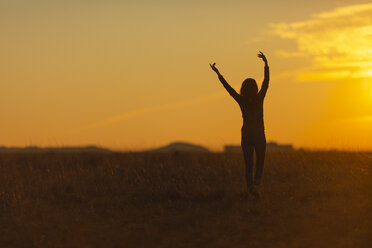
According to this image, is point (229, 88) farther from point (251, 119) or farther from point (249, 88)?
point (251, 119)

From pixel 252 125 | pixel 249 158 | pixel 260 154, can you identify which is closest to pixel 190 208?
pixel 249 158

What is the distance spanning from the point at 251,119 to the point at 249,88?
657mm

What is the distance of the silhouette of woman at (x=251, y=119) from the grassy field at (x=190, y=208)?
65 cm

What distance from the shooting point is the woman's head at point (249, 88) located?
467 inches

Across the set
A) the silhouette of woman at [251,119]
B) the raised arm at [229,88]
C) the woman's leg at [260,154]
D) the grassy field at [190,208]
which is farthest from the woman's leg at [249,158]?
the raised arm at [229,88]

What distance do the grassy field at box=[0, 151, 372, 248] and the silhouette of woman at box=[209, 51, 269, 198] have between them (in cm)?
65

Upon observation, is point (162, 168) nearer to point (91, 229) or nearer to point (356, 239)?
point (91, 229)

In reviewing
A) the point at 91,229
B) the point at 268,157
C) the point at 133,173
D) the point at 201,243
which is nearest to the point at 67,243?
the point at 91,229

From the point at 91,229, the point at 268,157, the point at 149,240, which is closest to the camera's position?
the point at 149,240

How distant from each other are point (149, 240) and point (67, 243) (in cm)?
137

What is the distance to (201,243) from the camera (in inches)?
348

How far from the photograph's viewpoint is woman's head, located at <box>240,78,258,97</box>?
1186 cm

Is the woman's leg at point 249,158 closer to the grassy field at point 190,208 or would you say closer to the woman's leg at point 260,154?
the woman's leg at point 260,154

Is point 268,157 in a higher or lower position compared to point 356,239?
higher
